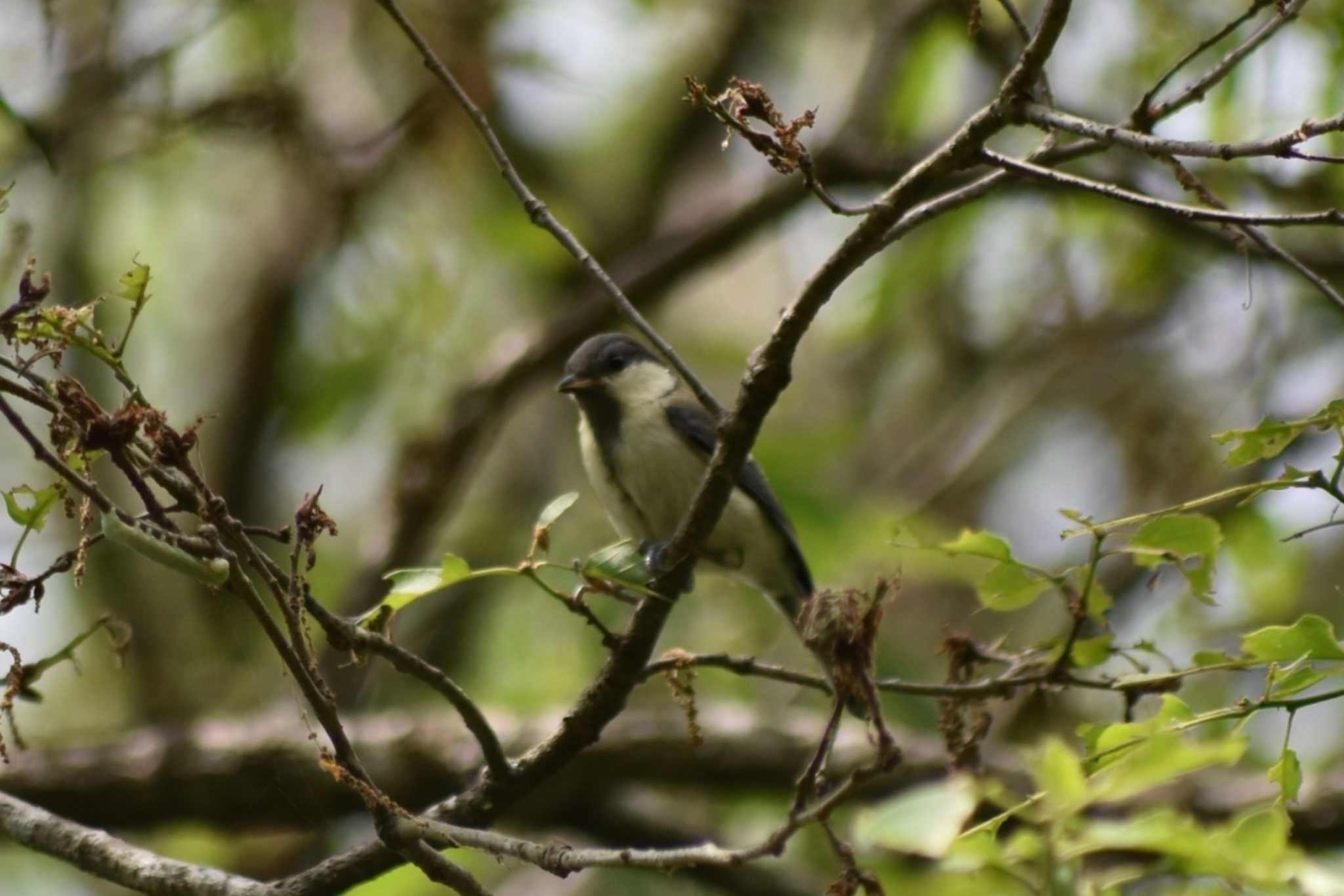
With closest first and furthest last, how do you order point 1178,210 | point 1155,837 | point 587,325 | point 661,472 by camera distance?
point 1155,837, point 1178,210, point 661,472, point 587,325

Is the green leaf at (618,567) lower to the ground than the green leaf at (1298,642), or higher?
higher

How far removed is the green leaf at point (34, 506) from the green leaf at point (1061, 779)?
1351 millimetres

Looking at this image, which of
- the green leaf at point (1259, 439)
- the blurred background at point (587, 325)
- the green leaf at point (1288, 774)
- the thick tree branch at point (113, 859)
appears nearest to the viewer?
the green leaf at point (1288, 774)

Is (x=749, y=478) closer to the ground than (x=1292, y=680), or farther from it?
farther from it

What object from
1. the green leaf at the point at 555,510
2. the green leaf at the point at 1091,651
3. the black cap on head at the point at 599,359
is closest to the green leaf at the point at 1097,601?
the green leaf at the point at 1091,651

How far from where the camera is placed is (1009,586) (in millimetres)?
2279

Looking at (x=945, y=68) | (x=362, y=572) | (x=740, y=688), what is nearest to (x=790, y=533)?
(x=362, y=572)

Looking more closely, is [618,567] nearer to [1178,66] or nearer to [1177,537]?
[1177,537]

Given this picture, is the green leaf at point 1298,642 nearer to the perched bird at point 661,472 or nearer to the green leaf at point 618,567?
the green leaf at point 618,567

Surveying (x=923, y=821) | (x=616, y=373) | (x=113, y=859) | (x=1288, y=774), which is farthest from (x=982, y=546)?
(x=616, y=373)

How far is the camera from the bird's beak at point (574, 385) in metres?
4.74

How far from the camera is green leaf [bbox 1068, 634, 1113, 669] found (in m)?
2.49

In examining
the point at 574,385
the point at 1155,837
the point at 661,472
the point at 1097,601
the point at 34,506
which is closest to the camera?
the point at 1155,837

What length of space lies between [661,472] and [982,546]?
2349 mm
